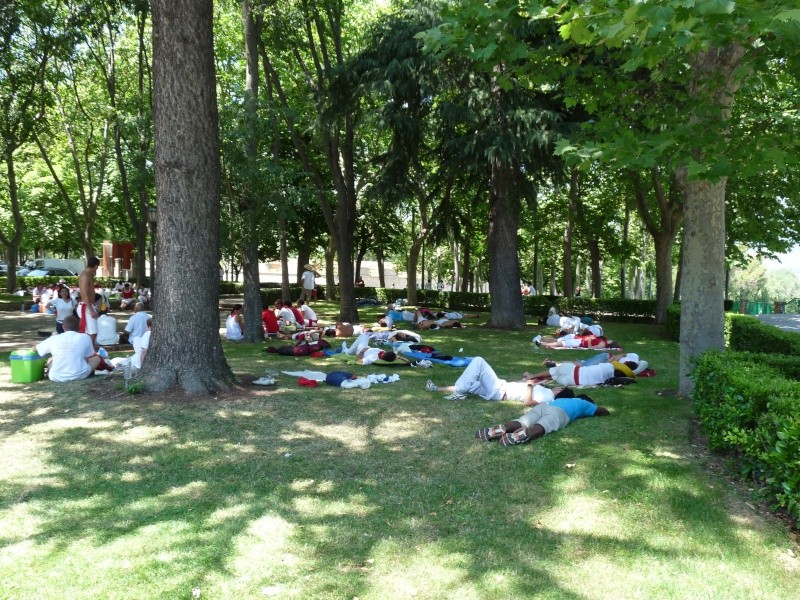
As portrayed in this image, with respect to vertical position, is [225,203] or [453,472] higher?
[225,203]

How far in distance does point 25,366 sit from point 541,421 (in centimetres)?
756

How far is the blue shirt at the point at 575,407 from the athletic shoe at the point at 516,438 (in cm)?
104

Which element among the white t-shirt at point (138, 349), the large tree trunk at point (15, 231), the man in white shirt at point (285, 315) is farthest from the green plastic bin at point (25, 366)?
the large tree trunk at point (15, 231)

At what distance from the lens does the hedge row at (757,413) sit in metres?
4.43

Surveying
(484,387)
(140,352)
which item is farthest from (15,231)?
(484,387)

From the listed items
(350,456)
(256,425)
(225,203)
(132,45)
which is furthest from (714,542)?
(132,45)

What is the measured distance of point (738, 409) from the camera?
5.61m

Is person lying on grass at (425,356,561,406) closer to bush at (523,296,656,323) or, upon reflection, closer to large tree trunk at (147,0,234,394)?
large tree trunk at (147,0,234,394)

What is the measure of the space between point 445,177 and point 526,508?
16707 mm

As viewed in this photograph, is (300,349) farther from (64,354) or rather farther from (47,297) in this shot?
(47,297)

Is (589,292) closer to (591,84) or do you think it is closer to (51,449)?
A: (591,84)

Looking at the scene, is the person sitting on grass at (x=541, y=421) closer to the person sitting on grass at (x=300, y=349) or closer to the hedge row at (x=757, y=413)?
the hedge row at (x=757, y=413)

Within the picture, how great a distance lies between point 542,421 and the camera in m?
6.99

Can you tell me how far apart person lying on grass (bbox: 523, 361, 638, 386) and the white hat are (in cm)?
141
